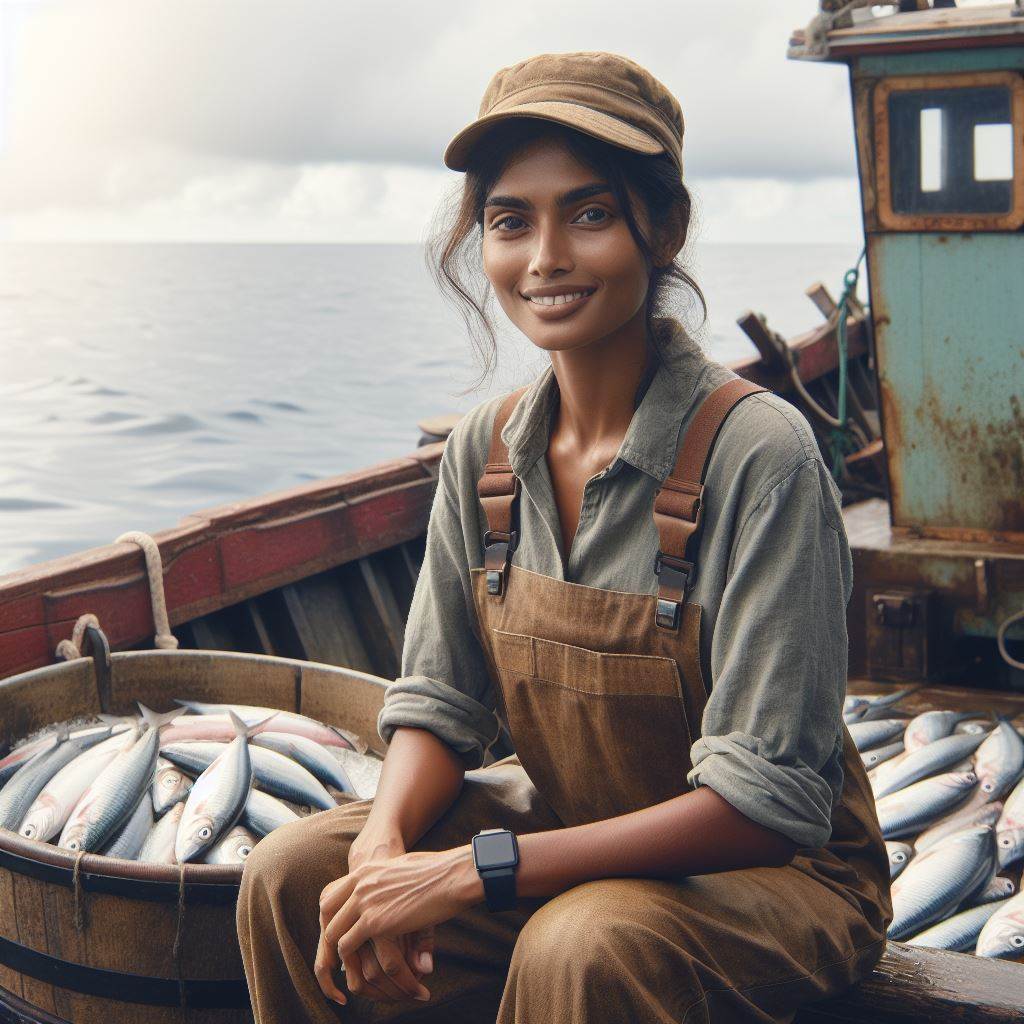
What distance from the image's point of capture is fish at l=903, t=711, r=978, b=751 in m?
4.50

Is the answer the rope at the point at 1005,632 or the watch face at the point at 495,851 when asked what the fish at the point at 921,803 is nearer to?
the rope at the point at 1005,632

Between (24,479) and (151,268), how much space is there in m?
77.4

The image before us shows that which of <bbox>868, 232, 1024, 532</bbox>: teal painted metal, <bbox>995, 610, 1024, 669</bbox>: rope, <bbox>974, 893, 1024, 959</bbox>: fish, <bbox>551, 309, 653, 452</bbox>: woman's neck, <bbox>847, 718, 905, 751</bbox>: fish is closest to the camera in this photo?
<bbox>551, 309, 653, 452</bbox>: woman's neck

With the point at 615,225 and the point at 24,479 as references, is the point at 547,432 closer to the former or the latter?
the point at 615,225

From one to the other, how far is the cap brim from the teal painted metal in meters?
3.46

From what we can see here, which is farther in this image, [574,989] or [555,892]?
[555,892]

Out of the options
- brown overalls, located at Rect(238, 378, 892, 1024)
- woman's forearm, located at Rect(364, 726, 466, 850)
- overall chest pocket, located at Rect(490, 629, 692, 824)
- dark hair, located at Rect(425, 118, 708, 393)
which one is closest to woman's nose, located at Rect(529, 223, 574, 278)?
dark hair, located at Rect(425, 118, 708, 393)

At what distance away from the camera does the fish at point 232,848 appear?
9.25 feet

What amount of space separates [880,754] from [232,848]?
2528 mm

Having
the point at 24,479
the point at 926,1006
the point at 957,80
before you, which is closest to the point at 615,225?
the point at 926,1006

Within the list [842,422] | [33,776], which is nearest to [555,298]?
[33,776]

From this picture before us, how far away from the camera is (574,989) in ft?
5.76

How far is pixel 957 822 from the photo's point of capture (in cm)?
394

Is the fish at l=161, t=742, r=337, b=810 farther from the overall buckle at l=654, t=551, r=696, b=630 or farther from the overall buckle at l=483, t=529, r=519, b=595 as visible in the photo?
the overall buckle at l=654, t=551, r=696, b=630
